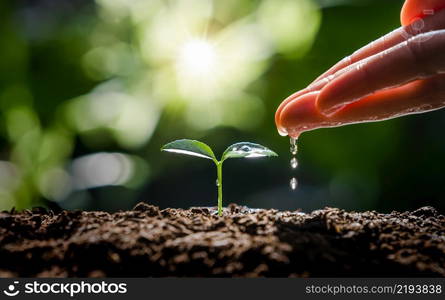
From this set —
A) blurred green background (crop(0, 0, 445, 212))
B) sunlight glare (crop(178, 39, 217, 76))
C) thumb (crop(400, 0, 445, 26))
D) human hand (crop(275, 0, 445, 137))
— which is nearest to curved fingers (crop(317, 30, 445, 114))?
human hand (crop(275, 0, 445, 137))

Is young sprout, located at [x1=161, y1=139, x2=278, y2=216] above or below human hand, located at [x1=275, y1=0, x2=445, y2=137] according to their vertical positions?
below

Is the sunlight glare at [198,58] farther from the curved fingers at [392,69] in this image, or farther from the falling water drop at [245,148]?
the curved fingers at [392,69]

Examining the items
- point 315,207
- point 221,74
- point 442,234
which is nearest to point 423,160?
point 315,207

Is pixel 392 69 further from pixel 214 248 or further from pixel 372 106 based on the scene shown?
pixel 214 248

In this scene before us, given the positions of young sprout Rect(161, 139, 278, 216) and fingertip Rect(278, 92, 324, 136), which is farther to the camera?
young sprout Rect(161, 139, 278, 216)

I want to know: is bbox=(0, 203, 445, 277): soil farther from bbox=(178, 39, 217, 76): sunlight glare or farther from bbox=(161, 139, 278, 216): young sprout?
bbox=(178, 39, 217, 76): sunlight glare

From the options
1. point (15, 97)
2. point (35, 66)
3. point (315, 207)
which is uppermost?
point (35, 66)

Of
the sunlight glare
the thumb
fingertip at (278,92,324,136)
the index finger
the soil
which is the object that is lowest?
the soil

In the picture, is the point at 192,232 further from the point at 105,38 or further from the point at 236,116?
the point at 105,38
